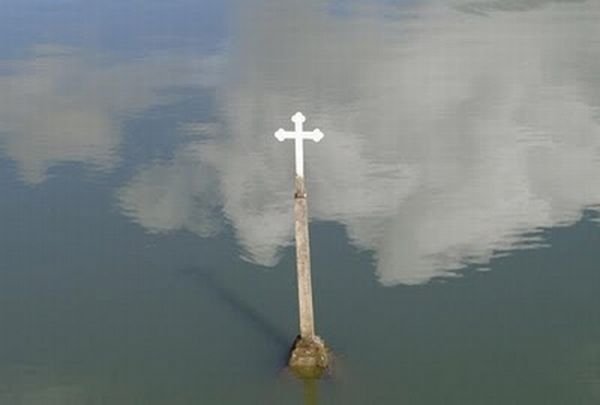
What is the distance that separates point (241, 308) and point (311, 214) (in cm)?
179

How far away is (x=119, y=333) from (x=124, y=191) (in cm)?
270

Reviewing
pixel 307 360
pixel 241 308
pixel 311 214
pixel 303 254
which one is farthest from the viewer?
pixel 311 214

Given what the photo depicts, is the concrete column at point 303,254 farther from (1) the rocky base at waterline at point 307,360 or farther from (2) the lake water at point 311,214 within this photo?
(2) the lake water at point 311,214

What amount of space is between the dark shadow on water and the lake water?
0.02m

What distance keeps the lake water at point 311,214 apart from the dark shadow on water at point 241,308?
2 centimetres

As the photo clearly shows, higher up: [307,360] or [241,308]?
[241,308]

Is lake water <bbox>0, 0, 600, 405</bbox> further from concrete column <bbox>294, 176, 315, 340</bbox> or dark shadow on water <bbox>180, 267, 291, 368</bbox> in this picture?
concrete column <bbox>294, 176, 315, 340</bbox>

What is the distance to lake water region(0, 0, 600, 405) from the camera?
288 inches

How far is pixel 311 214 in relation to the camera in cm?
952

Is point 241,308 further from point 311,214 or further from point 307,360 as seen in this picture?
point 311,214

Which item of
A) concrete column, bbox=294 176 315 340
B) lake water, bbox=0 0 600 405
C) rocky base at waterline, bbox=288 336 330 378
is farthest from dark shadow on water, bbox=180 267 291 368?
concrete column, bbox=294 176 315 340

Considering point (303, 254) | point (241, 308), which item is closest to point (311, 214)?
point (241, 308)

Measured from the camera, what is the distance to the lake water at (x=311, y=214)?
24.0 ft

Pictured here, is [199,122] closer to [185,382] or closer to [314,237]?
[314,237]
